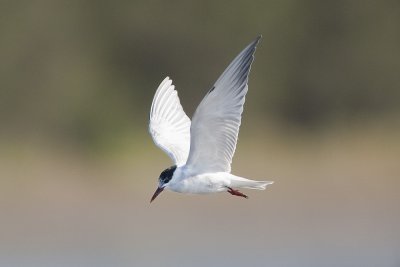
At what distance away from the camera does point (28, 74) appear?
1287 cm

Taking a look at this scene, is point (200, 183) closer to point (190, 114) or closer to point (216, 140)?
point (216, 140)

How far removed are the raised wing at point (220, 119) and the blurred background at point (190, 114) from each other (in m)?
3.42

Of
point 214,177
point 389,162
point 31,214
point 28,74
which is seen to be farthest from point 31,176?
point 214,177

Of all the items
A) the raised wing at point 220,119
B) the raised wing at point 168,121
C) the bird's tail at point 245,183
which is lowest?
the bird's tail at point 245,183

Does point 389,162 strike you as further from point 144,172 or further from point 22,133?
point 22,133

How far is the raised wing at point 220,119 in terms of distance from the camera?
19.7 ft

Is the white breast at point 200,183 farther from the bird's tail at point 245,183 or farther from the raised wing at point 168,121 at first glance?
the raised wing at point 168,121

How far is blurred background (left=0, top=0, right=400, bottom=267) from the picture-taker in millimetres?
10820

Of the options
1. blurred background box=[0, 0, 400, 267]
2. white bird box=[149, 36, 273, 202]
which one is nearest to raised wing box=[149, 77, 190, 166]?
white bird box=[149, 36, 273, 202]

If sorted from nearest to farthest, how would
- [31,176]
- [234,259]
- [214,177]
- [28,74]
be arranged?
[214,177], [234,259], [31,176], [28,74]

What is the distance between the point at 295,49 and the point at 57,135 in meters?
2.81

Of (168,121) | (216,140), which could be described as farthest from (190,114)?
(216,140)

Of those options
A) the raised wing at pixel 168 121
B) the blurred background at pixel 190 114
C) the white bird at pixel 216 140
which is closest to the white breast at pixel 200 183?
the white bird at pixel 216 140

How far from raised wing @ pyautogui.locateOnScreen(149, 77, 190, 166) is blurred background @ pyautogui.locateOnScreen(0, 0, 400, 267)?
2.76m
